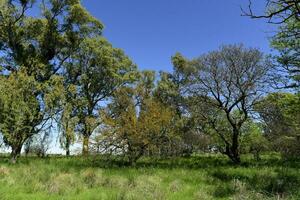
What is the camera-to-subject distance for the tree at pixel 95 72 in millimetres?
38625

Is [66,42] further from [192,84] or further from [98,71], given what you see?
[192,84]

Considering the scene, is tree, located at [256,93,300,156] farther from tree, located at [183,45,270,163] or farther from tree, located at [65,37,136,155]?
tree, located at [65,37,136,155]

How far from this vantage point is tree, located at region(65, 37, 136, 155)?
38.6 meters

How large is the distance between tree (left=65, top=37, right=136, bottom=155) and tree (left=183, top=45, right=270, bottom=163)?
575 inches

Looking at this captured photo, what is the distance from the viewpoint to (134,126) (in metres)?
22.0

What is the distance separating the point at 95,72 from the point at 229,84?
19993mm

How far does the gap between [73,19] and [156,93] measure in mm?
17901

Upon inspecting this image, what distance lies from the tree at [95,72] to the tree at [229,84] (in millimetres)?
14593

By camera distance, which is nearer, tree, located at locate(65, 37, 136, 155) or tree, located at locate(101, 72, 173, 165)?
tree, located at locate(101, 72, 173, 165)

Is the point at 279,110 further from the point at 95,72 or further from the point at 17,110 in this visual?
the point at 95,72

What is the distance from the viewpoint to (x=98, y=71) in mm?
40844

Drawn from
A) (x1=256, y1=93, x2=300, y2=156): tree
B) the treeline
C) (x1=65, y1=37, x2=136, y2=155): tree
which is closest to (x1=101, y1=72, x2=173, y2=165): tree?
the treeline

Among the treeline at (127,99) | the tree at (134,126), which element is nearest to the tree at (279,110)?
the treeline at (127,99)

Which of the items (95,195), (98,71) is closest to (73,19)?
(98,71)
